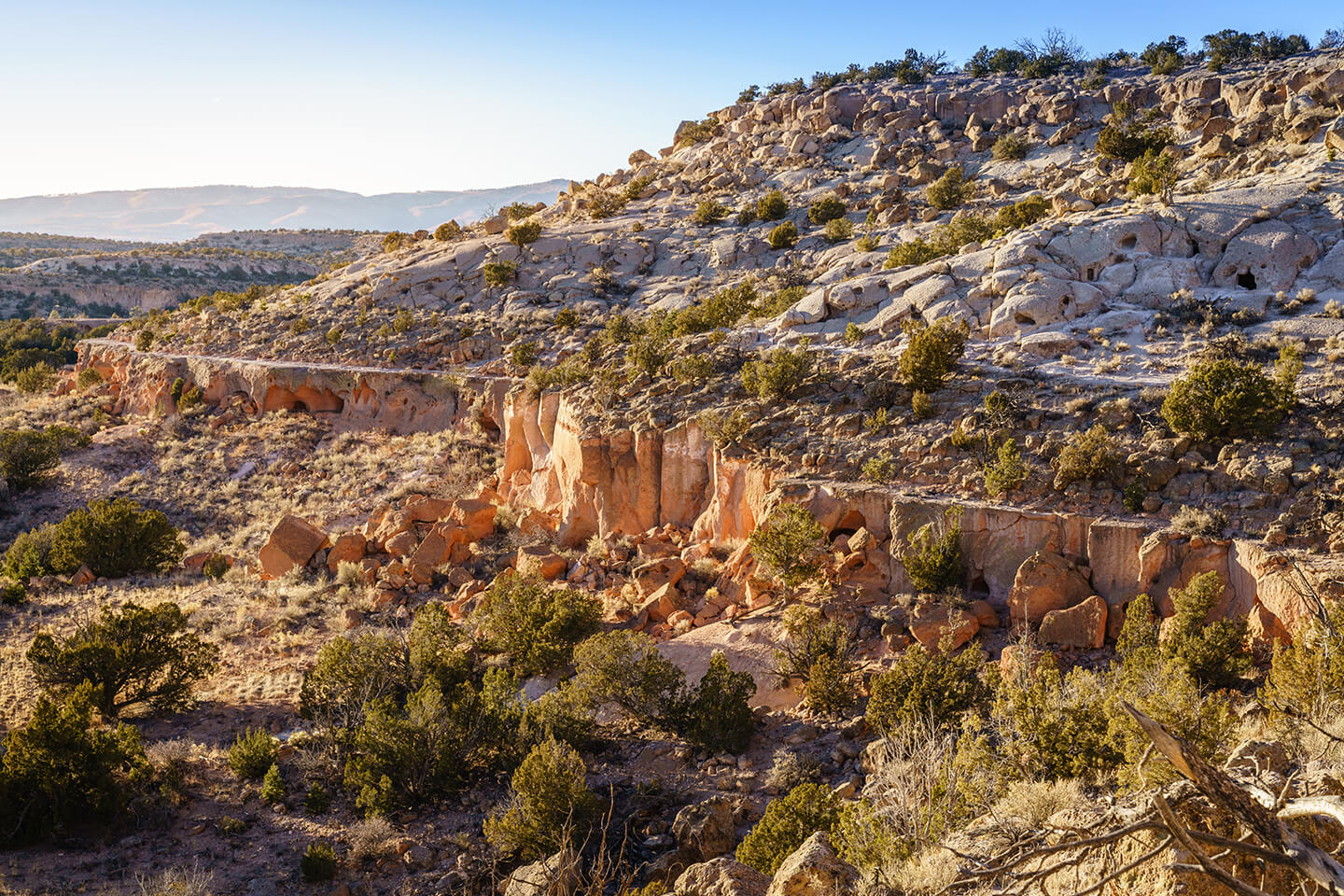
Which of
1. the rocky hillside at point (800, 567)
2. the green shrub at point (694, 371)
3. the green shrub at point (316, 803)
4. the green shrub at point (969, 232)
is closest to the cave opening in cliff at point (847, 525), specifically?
the rocky hillside at point (800, 567)

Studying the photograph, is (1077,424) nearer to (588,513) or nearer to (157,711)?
(588,513)

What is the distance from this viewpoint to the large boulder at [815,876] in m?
6.28

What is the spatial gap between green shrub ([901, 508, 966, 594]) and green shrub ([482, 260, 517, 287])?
80.6 feet

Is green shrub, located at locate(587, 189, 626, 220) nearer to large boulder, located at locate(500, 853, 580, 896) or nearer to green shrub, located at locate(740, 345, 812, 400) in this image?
green shrub, located at locate(740, 345, 812, 400)

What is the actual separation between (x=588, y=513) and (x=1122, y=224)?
1581cm

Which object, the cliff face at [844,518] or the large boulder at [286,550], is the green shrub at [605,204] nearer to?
the cliff face at [844,518]

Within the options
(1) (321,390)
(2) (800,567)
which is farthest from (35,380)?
(2) (800,567)

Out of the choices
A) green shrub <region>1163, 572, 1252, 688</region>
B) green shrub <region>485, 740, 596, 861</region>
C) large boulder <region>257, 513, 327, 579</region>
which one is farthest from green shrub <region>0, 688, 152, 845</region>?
green shrub <region>1163, 572, 1252, 688</region>

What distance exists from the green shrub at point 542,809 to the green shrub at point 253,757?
14.1 ft

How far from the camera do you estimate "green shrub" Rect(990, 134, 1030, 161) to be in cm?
3653

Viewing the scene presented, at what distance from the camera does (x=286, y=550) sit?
2061cm

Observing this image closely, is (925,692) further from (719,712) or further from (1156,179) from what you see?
(1156,179)

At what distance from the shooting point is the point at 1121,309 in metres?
19.3

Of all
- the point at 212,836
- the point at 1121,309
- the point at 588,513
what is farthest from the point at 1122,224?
the point at 212,836
